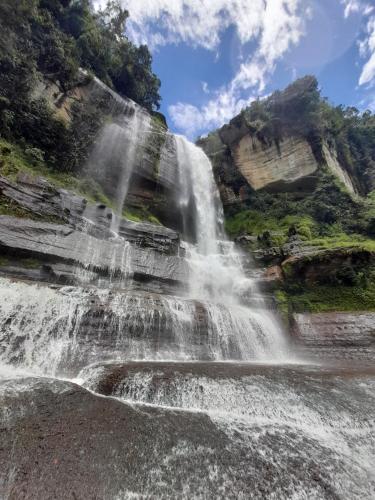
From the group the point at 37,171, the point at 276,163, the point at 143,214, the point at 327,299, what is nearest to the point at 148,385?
the point at 327,299

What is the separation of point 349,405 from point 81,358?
5948 mm

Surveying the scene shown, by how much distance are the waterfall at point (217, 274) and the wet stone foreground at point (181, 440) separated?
4803 millimetres

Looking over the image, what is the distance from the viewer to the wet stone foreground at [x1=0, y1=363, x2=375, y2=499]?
2.62m

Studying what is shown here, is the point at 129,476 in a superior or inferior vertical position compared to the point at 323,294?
inferior

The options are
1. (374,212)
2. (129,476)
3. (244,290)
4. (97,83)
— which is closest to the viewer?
(129,476)

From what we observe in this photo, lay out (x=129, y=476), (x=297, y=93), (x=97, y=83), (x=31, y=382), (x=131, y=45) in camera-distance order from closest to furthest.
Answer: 1. (x=129, y=476)
2. (x=31, y=382)
3. (x=97, y=83)
4. (x=297, y=93)
5. (x=131, y=45)

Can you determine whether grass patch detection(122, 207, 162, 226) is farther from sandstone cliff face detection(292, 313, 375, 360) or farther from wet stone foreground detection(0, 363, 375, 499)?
wet stone foreground detection(0, 363, 375, 499)

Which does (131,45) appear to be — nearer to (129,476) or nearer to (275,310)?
(275,310)

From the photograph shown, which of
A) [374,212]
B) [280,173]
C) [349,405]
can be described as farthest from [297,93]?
[349,405]

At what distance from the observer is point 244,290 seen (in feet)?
44.1

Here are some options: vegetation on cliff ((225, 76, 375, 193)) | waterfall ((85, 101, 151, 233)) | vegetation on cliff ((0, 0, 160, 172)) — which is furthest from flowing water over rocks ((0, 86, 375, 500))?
vegetation on cliff ((225, 76, 375, 193))

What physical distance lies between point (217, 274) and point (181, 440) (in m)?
11.0

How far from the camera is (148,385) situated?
15.1 ft

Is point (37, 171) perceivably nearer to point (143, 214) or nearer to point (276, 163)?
point (143, 214)
